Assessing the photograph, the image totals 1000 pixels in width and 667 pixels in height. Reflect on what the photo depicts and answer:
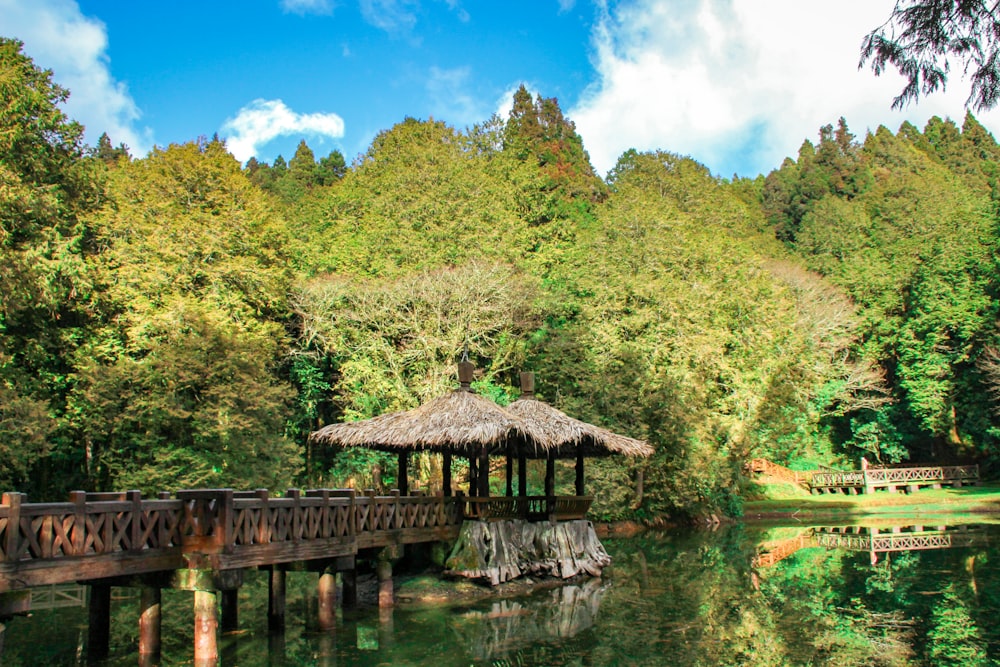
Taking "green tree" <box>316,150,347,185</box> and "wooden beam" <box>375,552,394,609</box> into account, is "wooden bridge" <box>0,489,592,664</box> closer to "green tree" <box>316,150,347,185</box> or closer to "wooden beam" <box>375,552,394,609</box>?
"wooden beam" <box>375,552,394,609</box>

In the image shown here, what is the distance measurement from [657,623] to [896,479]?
3093 centimetres

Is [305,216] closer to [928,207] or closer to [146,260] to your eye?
[146,260]

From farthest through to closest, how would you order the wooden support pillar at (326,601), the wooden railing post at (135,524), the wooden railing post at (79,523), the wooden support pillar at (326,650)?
the wooden support pillar at (326,601) < the wooden support pillar at (326,650) < the wooden railing post at (135,524) < the wooden railing post at (79,523)

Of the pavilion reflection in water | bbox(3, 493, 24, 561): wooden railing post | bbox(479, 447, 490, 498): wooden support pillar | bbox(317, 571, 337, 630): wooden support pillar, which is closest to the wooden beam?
the pavilion reflection in water

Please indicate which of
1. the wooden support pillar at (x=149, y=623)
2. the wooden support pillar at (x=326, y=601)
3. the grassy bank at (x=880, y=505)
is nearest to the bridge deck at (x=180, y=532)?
the wooden support pillar at (x=326, y=601)

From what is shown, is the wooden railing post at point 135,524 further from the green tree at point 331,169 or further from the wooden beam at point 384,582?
the green tree at point 331,169

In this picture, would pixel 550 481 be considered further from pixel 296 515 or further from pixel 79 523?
pixel 79 523

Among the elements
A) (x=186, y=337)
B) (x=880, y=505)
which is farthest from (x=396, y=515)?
(x=880, y=505)

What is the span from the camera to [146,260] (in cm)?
2800

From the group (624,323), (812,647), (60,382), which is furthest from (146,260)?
(812,647)

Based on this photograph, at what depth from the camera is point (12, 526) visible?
29.5ft

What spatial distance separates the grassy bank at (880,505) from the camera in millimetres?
34031

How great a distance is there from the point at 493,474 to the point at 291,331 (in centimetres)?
1032

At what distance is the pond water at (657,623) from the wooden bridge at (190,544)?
34.9 inches
